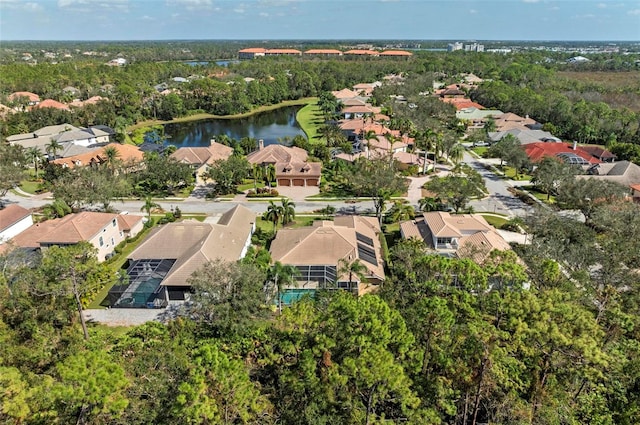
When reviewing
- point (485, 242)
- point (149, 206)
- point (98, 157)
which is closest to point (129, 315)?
point (149, 206)

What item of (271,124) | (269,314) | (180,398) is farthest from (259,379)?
(271,124)

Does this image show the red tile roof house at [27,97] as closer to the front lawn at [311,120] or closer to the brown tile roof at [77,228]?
the front lawn at [311,120]

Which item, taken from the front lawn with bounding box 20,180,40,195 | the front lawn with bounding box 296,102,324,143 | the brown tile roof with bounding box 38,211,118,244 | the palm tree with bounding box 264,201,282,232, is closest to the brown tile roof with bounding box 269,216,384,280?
the palm tree with bounding box 264,201,282,232

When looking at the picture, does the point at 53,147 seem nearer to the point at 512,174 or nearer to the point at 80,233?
the point at 80,233

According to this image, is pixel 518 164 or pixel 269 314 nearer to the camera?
pixel 269 314

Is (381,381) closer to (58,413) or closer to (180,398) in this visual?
(180,398)

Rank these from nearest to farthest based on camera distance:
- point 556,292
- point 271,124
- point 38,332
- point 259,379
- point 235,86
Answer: point 556,292, point 259,379, point 38,332, point 271,124, point 235,86
